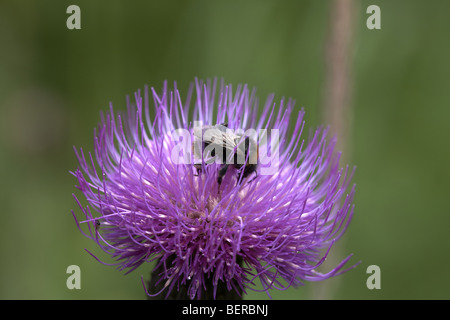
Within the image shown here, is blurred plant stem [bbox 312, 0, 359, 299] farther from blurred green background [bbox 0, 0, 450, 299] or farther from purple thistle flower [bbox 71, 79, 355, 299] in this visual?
blurred green background [bbox 0, 0, 450, 299]

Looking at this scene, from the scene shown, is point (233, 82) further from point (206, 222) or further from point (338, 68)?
point (206, 222)

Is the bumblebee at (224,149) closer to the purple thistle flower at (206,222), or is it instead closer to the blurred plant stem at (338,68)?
the purple thistle flower at (206,222)

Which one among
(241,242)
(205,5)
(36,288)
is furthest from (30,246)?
(205,5)

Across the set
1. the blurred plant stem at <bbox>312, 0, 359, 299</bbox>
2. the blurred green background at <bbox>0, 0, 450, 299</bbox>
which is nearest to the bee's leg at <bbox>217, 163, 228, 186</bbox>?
the blurred plant stem at <bbox>312, 0, 359, 299</bbox>

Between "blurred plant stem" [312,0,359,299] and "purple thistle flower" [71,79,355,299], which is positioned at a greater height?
"blurred plant stem" [312,0,359,299]

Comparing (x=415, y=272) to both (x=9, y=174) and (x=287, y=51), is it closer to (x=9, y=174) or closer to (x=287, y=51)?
(x=287, y=51)

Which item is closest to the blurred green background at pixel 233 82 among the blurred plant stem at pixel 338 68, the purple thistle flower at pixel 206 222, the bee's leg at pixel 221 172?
the blurred plant stem at pixel 338 68

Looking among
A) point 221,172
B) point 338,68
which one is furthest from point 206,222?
point 338,68
